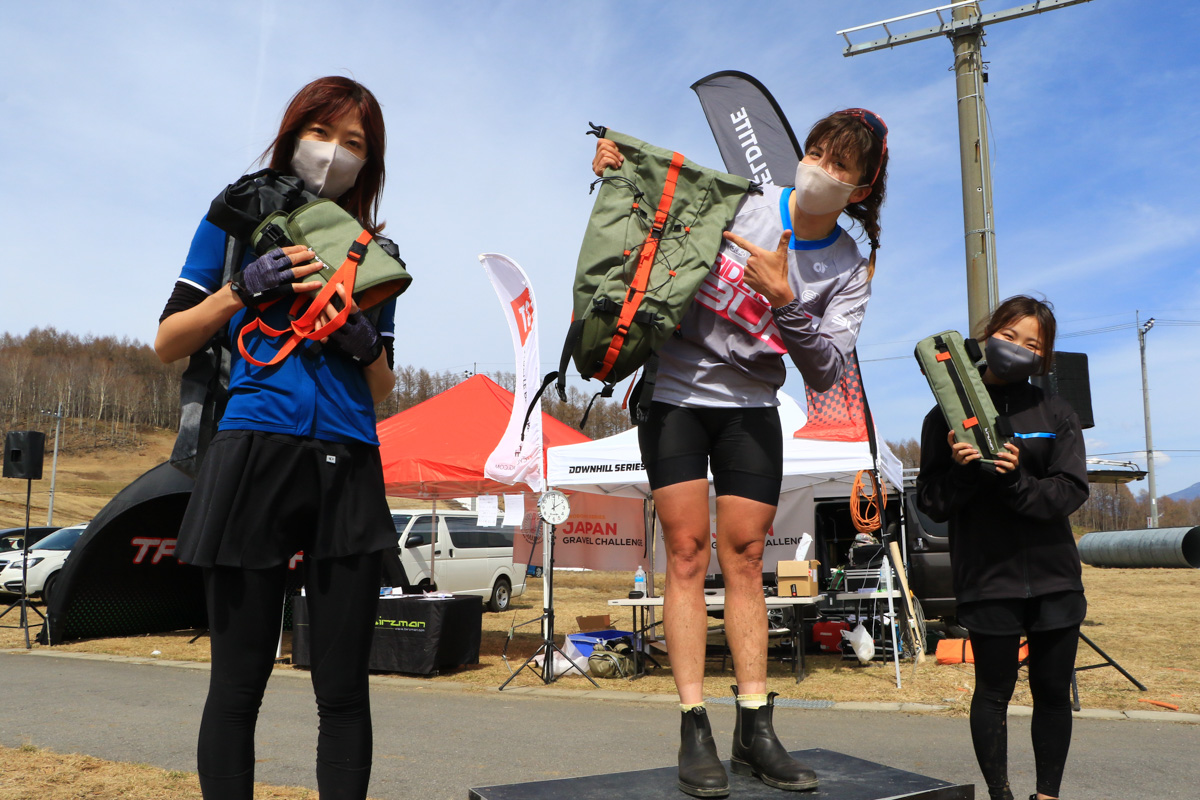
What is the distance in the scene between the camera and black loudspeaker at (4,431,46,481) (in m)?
11.3

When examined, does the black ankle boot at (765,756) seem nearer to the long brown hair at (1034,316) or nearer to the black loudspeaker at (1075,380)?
the long brown hair at (1034,316)

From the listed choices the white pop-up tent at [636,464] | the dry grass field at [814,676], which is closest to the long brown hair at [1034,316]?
the dry grass field at [814,676]

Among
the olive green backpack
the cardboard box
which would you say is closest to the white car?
the cardboard box

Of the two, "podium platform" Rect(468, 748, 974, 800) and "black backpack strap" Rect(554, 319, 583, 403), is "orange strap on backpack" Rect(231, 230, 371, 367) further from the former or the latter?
"podium platform" Rect(468, 748, 974, 800)

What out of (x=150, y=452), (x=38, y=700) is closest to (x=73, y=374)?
(x=150, y=452)

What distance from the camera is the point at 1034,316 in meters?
3.14

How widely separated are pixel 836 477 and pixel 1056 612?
259 inches

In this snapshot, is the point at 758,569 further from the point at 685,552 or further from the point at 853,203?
the point at 853,203

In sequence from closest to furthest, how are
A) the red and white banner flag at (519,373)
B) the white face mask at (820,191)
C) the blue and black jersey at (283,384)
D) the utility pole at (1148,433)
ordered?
the blue and black jersey at (283,384), the white face mask at (820,191), the red and white banner flag at (519,373), the utility pole at (1148,433)

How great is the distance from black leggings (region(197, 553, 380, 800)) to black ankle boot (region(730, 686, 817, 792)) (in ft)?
3.51

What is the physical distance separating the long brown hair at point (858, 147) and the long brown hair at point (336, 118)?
136cm

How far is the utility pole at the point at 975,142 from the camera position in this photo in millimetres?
9086

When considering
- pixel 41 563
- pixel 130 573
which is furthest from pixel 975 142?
pixel 41 563

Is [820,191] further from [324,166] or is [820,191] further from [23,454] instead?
[23,454]
